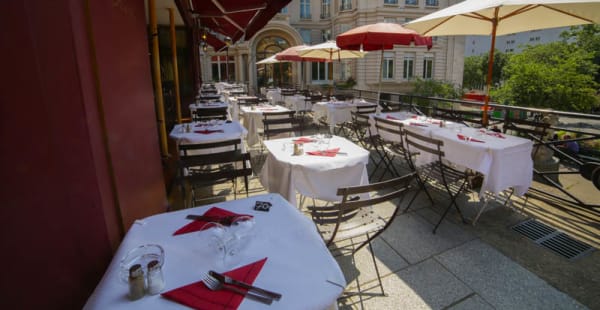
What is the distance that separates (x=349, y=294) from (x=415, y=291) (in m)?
0.55

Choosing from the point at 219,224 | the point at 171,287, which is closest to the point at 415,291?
the point at 219,224

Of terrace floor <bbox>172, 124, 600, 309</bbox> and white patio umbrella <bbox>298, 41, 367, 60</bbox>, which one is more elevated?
white patio umbrella <bbox>298, 41, 367, 60</bbox>

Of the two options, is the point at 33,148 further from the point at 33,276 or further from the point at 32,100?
the point at 33,276

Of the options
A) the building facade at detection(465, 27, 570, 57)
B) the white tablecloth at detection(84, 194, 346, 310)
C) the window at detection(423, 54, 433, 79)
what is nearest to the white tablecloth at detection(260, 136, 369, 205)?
the white tablecloth at detection(84, 194, 346, 310)

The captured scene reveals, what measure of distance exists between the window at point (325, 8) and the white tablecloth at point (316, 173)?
31.8m

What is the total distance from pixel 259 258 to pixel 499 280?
231cm

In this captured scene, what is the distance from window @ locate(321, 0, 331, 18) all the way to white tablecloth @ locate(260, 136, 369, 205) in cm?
3176

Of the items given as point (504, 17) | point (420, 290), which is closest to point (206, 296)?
point (420, 290)

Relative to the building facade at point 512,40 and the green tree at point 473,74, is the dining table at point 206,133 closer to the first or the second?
the building facade at point 512,40

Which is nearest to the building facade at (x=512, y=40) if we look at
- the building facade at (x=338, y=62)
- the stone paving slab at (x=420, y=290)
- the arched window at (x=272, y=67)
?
the building facade at (x=338, y=62)

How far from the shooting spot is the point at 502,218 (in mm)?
3723

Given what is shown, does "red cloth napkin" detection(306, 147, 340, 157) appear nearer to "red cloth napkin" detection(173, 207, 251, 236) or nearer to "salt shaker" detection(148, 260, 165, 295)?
"red cloth napkin" detection(173, 207, 251, 236)

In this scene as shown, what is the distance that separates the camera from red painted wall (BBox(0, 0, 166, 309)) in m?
1.12

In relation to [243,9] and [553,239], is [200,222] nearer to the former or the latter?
[243,9]
